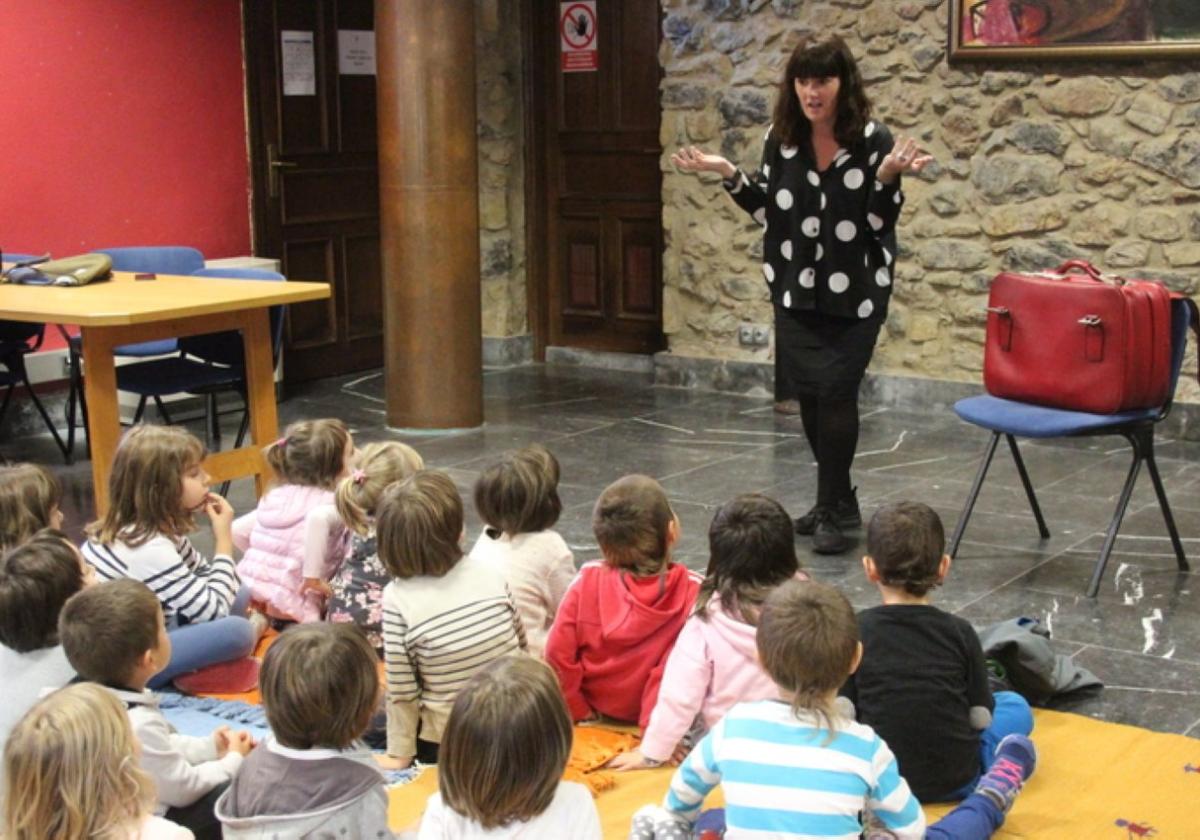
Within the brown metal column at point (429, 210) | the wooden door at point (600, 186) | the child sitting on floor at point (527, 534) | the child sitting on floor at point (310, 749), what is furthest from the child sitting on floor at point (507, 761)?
the wooden door at point (600, 186)

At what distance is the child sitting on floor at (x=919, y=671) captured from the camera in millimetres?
2748

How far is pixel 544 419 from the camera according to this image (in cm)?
679

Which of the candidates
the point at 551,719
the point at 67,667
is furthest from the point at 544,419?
the point at 551,719

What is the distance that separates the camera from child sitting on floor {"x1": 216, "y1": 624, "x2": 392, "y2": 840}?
224 centimetres

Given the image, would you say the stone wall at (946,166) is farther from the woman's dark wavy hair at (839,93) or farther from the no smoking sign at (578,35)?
the woman's dark wavy hair at (839,93)

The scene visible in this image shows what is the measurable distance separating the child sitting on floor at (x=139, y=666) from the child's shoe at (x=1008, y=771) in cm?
132

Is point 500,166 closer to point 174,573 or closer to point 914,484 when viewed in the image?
point 914,484

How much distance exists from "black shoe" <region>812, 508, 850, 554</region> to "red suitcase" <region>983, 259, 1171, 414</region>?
63 centimetres

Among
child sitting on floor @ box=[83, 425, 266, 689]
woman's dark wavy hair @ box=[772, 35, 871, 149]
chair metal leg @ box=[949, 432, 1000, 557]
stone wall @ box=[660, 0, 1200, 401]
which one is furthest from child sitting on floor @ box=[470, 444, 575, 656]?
stone wall @ box=[660, 0, 1200, 401]

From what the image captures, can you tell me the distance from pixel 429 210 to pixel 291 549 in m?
2.83

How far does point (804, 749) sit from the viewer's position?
229cm

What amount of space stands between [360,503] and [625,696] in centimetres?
73

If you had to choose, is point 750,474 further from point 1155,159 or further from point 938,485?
point 1155,159

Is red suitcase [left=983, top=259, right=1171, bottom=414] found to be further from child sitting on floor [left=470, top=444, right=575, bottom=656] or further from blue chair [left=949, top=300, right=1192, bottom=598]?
child sitting on floor [left=470, top=444, right=575, bottom=656]
